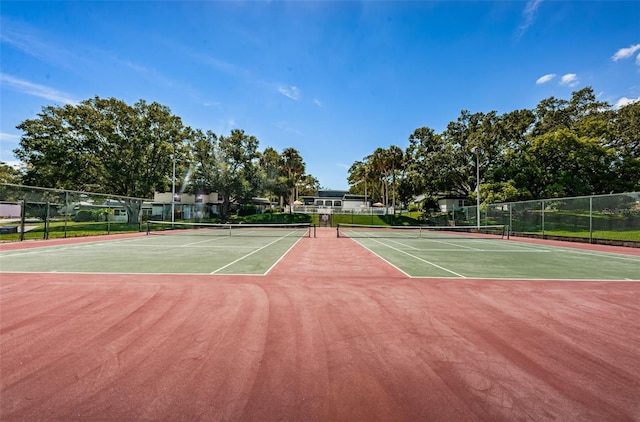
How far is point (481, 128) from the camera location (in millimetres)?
36719

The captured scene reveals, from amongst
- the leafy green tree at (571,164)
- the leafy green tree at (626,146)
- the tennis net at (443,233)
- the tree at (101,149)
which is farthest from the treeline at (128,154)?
the leafy green tree at (626,146)

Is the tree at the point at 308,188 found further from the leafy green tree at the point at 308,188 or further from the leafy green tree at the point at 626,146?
the leafy green tree at the point at 626,146

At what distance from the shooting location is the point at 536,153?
31.9 meters

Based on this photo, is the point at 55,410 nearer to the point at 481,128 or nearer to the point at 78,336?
the point at 78,336

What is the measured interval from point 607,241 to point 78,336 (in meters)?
24.3

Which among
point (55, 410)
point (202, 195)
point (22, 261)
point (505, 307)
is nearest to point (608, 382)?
point (505, 307)

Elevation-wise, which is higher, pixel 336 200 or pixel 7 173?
pixel 7 173

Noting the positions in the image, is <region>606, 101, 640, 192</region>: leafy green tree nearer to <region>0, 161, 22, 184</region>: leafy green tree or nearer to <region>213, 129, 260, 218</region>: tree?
<region>213, 129, 260, 218</region>: tree

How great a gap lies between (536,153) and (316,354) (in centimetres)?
3830

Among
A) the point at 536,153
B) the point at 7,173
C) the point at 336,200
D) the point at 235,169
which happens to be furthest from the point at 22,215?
the point at 336,200

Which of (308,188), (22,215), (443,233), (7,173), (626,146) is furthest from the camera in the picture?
(308,188)

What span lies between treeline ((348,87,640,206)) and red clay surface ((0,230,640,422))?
3010 cm

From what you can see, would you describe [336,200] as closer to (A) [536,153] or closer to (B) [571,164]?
(A) [536,153]

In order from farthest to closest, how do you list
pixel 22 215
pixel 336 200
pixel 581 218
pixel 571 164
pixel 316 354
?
1. pixel 336 200
2. pixel 571 164
3. pixel 581 218
4. pixel 22 215
5. pixel 316 354
